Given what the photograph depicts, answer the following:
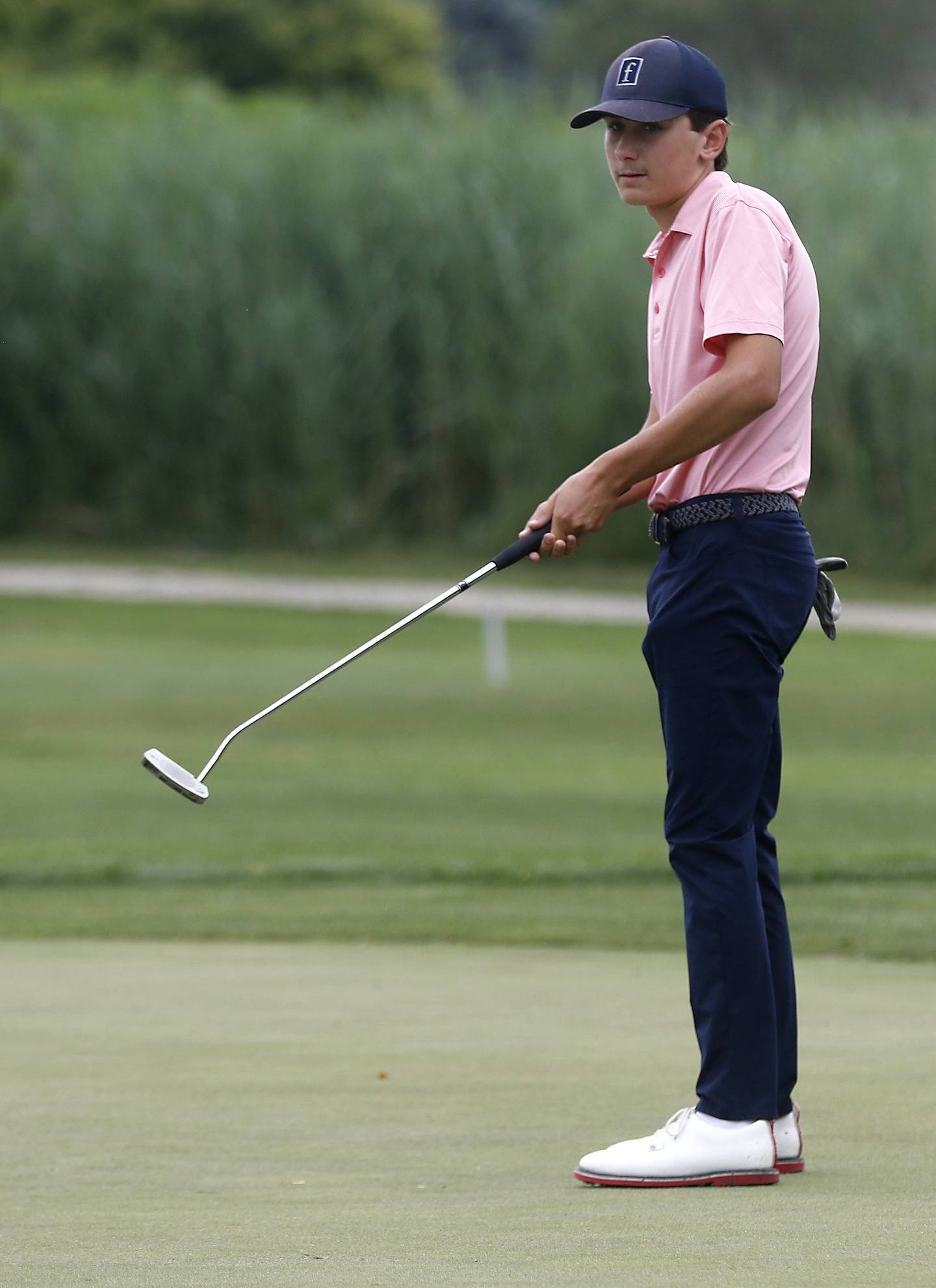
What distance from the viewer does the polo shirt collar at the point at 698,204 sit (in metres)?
3.79

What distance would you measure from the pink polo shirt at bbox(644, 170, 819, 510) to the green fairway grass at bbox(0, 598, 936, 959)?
3.02 metres

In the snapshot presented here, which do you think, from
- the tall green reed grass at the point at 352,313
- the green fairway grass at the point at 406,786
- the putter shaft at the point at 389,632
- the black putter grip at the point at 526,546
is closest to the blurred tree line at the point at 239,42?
→ the tall green reed grass at the point at 352,313

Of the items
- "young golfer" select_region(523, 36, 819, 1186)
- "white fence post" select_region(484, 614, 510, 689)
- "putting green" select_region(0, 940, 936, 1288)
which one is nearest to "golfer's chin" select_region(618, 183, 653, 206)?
"young golfer" select_region(523, 36, 819, 1186)

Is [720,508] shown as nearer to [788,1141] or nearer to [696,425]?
[696,425]

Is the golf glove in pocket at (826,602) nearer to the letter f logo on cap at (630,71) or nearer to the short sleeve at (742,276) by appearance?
the short sleeve at (742,276)

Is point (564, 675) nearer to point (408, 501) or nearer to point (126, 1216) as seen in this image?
point (408, 501)

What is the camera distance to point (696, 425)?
3.64 m

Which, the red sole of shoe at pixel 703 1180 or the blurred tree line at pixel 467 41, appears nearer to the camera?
the red sole of shoe at pixel 703 1180

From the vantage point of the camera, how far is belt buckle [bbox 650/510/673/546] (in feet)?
12.5

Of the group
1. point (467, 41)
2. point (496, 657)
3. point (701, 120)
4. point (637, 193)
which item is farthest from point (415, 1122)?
point (467, 41)

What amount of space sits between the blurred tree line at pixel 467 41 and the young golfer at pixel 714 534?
40663 millimetres

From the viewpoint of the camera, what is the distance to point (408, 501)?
27047mm

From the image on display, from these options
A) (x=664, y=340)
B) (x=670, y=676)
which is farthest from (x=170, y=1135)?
(x=664, y=340)

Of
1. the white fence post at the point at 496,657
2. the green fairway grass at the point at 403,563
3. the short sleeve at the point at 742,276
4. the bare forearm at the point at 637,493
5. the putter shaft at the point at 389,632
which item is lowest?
the green fairway grass at the point at 403,563
